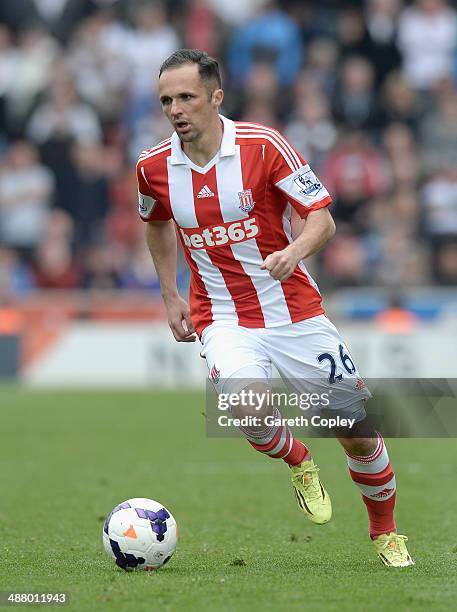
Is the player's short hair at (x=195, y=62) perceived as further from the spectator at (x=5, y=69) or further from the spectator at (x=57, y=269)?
the spectator at (x=5, y=69)

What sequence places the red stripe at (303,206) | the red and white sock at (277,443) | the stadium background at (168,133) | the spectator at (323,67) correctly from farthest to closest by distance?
the spectator at (323,67), the stadium background at (168,133), the red and white sock at (277,443), the red stripe at (303,206)

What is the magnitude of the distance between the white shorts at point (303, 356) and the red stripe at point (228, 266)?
79 mm

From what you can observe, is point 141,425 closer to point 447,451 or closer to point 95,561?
point 447,451

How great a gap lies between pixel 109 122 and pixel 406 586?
50.1ft

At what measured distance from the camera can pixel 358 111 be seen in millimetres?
19750

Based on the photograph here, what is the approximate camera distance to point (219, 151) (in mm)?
6582

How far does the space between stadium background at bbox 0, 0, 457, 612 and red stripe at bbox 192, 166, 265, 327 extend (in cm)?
385

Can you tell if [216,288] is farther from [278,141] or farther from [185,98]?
[185,98]

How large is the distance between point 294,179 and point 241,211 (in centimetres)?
31

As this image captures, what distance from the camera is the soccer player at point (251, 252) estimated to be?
6.41 m

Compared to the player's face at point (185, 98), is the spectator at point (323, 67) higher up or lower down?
lower down

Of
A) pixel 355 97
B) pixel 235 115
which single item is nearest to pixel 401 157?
pixel 355 97

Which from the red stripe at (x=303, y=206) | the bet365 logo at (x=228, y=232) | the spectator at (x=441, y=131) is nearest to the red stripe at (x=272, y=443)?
the bet365 logo at (x=228, y=232)

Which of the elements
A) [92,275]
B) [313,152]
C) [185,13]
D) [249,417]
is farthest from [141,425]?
[185,13]
